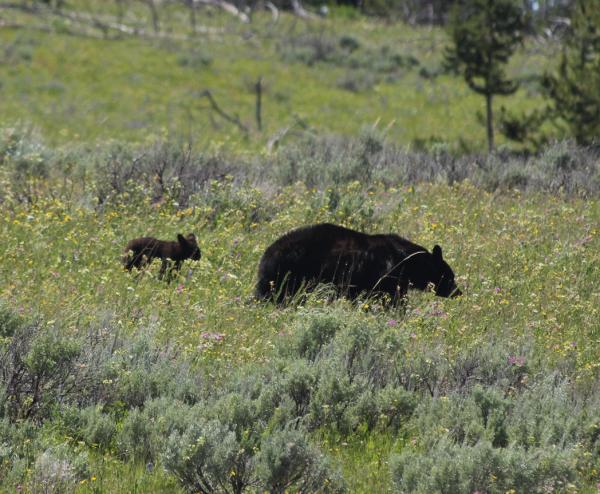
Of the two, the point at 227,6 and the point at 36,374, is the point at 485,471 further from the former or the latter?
the point at 227,6

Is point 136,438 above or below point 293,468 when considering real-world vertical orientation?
below

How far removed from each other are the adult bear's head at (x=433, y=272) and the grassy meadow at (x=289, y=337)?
178mm

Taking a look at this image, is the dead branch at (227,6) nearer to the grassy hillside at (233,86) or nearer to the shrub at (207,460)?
the grassy hillside at (233,86)

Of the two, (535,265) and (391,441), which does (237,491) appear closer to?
(391,441)

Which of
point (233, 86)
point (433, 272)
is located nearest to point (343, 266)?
point (433, 272)

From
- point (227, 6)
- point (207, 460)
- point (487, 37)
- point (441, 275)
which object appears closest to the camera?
point (207, 460)

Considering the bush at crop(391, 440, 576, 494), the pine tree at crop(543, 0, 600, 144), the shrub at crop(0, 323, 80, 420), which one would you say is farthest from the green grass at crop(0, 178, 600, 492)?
the pine tree at crop(543, 0, 600, 144)

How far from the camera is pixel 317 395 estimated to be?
5355 mm

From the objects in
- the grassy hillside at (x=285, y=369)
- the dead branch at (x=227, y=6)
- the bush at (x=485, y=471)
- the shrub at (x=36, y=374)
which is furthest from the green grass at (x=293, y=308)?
the dead branch at (x=227, y=6)

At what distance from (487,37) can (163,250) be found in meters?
17.4

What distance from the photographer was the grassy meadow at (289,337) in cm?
458

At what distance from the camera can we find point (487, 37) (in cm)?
2416

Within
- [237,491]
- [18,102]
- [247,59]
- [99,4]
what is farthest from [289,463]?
[99,4]

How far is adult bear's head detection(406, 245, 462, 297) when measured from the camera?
802 cm
